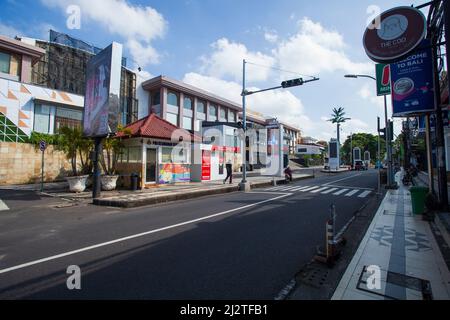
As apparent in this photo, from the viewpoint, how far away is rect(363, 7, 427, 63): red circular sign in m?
5.57

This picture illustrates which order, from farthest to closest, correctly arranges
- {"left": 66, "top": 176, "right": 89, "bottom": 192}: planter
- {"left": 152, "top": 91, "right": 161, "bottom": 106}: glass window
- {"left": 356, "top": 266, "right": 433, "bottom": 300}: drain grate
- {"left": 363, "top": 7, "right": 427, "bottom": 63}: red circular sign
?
{"left": 152, "top": 91, "right": 161, "bottom": 106}: glass window, {"left": 66, "top": 176, "right": 89, "bottom": 192}: planter, {"left": 363, "top": 7, "right": 427, "bottom": 63}: red circular sign, {"left": 356, "top": 266, "right": 433, "bottom": 300}: drain grate

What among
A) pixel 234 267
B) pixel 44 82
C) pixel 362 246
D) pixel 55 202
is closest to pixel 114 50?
pixel 55 202

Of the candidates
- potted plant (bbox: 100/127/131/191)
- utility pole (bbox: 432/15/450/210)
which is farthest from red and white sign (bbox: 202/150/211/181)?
utility pole (bbox: 432/15/450/210)

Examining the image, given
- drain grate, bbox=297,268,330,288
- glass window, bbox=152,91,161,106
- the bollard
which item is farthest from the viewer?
glass window, bbox=152,91,161,106

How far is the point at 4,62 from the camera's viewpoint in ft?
67.5

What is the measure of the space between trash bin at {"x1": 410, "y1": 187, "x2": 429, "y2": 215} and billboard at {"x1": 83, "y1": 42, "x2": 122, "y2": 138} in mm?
11889

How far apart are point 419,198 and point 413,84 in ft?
12.9

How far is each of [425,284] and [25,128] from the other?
25307mm

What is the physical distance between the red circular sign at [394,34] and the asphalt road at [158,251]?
4.76m

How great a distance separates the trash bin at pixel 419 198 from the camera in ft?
24.8

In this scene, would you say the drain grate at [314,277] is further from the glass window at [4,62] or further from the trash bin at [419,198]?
the glass window at [4,62]

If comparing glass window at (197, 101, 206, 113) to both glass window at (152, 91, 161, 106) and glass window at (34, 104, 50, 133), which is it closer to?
glass window at (152, 91, 161, 106)

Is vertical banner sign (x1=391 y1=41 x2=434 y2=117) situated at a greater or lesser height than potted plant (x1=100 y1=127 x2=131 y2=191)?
greater

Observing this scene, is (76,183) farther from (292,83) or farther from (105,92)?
(292,83)
